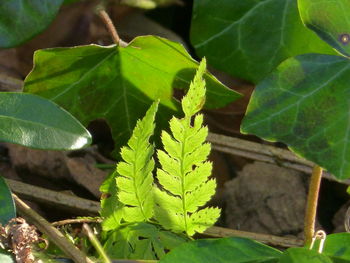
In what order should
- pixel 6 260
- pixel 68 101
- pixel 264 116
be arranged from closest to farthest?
pixel 6 260
pixel 264 116
pixel 68 101

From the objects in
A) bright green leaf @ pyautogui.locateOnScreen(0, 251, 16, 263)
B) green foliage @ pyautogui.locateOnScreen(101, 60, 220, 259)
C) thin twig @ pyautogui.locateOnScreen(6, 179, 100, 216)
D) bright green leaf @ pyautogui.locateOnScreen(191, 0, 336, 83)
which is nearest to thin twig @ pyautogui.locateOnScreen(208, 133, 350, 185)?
bright green leaf @ pyautogui.locateOnScreen(191, 0, 336, 83)

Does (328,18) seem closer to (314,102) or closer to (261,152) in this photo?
(314,102)

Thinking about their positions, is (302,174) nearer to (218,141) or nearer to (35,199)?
(218,141)

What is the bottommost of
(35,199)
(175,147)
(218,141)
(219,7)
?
(35,199)

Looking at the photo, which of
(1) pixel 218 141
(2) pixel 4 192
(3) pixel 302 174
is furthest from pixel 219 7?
(2) pixel 4 192

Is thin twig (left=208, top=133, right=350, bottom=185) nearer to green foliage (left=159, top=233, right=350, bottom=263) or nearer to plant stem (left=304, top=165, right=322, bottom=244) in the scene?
plant stem (left=304, top=165, right=322, bottom=244)

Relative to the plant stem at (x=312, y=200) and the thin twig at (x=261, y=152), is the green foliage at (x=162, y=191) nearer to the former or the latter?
the plant stem at (x=312, y=200)
